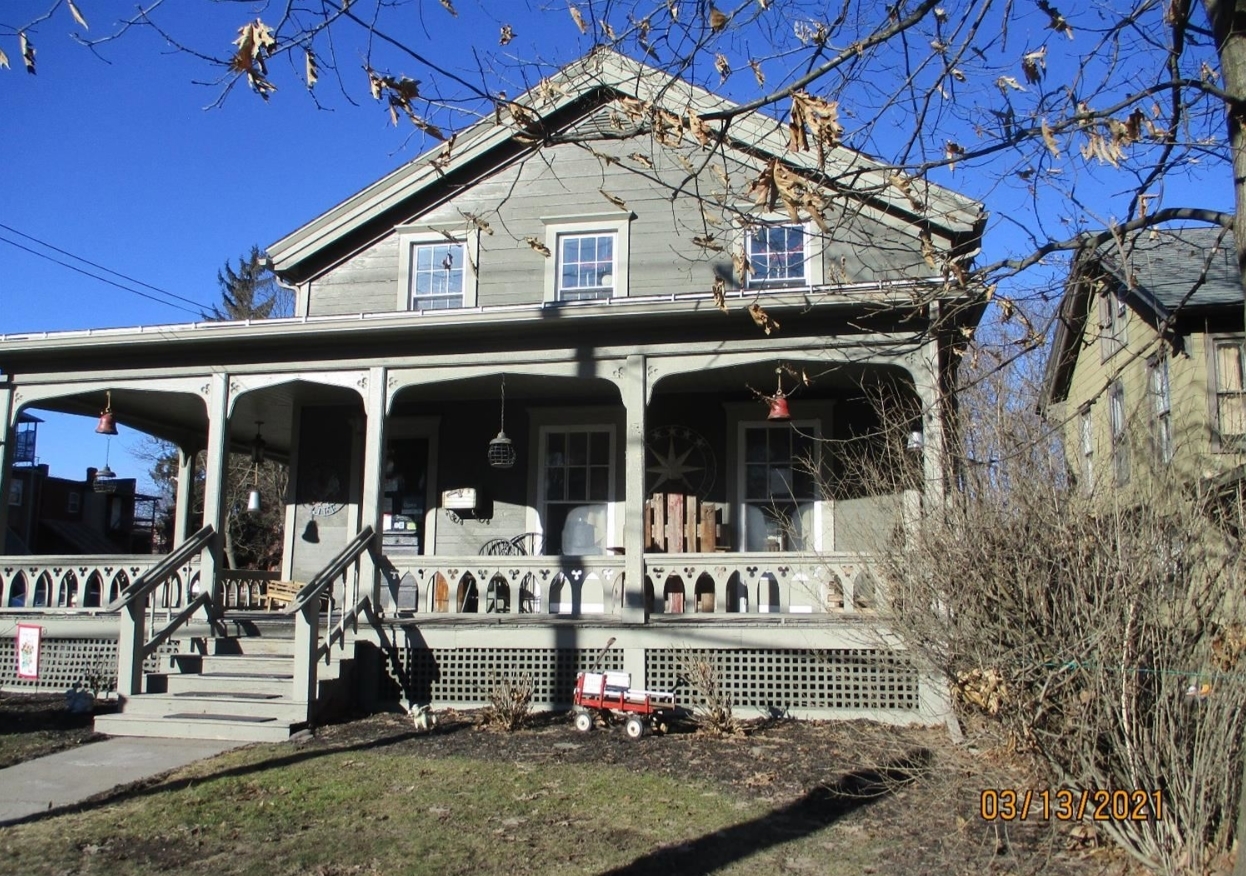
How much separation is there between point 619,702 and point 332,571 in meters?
2.98

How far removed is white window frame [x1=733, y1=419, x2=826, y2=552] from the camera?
12.4 metres

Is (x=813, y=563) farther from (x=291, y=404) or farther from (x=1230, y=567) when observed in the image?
(x=291, y=404)

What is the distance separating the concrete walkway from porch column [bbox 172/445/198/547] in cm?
490

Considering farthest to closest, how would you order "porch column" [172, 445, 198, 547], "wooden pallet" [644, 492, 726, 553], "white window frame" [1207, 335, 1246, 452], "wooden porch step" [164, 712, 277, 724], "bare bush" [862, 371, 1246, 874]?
"white window frame" [1207, 335, 1246, 452] < "porch column" [172, 445, 198, 547] < "wooden pallet" [644, 492, 726, 553] < "wooden porch step" [164, 712, 277, 724] < "bare bush" [862, 371, 1246, 874]

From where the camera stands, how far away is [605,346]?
1072 centimetres

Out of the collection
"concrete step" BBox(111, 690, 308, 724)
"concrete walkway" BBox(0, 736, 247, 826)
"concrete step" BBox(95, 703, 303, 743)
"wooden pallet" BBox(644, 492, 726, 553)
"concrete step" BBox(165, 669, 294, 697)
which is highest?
"wooden pallet" BBox(644, 492, 726, 553)

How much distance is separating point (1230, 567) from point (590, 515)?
29.1ft

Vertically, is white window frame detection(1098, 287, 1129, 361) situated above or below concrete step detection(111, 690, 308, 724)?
above

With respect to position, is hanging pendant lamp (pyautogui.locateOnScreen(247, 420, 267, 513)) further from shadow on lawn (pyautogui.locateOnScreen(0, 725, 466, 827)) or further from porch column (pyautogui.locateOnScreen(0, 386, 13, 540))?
shadow on lawn (pyautogui.locateOnScreen(0, 725, 466, 827))

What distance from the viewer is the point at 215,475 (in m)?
11.3

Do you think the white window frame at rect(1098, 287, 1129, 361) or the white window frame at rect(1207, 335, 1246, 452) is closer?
the white window frame at rect(1207, 335, 1246, 452)

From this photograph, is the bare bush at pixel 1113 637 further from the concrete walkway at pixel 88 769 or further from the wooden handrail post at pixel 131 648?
the wooden handrail post at pixel 131 648

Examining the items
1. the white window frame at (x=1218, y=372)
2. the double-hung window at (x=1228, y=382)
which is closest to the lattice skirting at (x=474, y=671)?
the white window frame at (x=1218, y=372)

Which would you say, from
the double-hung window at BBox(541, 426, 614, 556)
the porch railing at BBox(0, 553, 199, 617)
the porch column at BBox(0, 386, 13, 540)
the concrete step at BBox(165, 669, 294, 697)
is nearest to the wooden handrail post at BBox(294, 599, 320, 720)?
the concrete step at BBox(165, 669, 294, 697)
